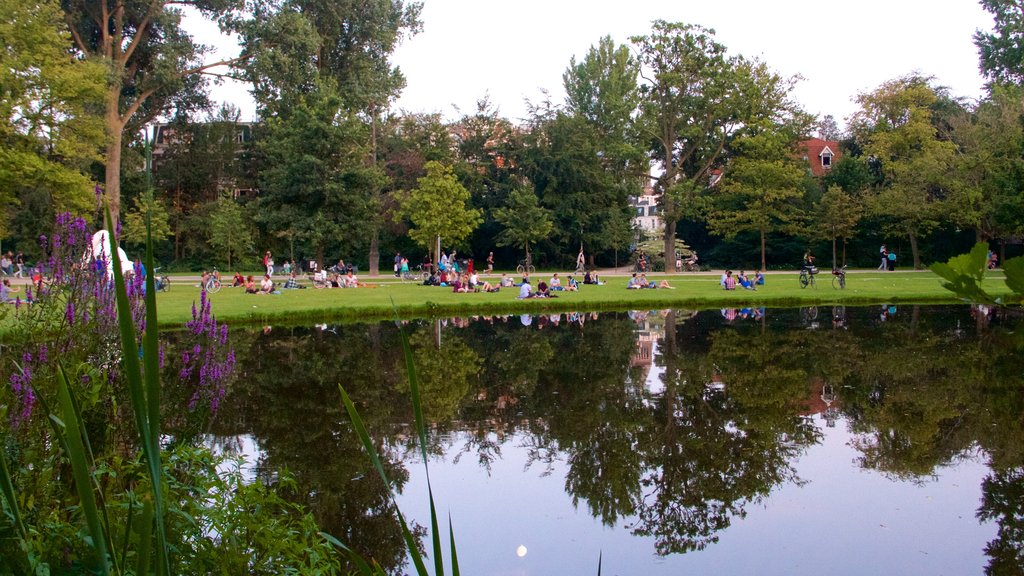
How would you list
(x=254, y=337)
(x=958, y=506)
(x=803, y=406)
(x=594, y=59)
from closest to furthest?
(x=958, y=506), (x=803, y=406), (x=254, y=337), (x=594, y=59)

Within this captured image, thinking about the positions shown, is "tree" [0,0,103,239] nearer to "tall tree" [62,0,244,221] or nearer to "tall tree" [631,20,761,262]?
"tall tree" [62,0,244,221]

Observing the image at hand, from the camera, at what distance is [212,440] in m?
8.40

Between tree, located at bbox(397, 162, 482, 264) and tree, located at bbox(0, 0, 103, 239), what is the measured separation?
1466cm

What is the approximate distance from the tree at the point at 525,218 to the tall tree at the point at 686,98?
251 inches

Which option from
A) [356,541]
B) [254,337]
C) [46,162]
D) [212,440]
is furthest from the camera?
[46,162]

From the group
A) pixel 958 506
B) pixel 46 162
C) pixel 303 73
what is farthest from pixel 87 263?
pixel 303 73

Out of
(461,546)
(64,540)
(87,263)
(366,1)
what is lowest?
(461,546)

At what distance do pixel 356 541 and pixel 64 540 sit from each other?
9.35ft

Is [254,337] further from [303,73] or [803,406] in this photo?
[303,73]

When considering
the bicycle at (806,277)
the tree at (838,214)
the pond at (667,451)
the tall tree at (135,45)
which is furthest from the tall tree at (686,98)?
the pond at (667,451)

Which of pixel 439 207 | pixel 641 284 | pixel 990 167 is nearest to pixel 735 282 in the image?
pixel 641 284

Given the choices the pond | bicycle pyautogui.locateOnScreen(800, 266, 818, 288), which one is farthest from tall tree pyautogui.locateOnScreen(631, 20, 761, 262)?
the pond

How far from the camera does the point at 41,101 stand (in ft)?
80.6

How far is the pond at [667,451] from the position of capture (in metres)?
6.00
